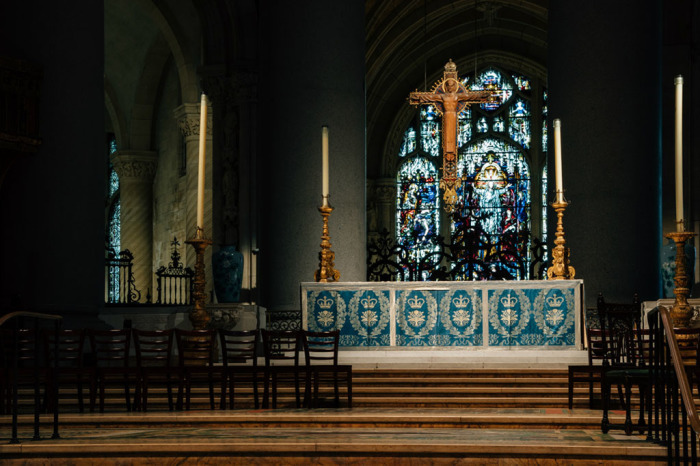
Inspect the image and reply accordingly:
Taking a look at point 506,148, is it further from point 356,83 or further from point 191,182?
point 356,83

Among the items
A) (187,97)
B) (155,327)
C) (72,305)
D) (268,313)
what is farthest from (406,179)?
(72,305)

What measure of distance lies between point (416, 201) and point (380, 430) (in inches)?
1118

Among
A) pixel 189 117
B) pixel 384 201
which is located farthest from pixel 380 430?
pixel 384 201

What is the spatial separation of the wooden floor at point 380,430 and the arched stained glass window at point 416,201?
81.8 ft

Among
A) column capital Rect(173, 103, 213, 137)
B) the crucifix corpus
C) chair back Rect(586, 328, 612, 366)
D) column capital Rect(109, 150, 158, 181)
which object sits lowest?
chair back Rect(586, 328, 612, 366)

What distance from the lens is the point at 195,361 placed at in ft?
39.4

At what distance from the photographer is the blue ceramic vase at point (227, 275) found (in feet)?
53.8

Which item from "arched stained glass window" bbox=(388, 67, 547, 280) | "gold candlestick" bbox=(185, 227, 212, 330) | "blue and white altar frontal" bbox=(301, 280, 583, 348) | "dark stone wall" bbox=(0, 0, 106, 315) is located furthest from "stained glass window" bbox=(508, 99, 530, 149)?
"gold candlestick" bbox=(185, 227, 212, 330)

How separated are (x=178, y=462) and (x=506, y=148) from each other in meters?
29.6

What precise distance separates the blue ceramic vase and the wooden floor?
4640 mm

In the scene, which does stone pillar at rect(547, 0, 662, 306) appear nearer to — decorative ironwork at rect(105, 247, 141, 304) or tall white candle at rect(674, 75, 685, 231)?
tall white candle at rect(674, 75, 685, 231)

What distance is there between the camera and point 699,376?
31.9ft

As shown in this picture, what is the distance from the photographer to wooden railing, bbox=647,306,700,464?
6.40 metres

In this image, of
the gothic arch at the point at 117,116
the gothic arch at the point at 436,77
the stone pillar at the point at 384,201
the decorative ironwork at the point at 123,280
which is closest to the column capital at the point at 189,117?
the decorative ironwork at the point at 123,280
